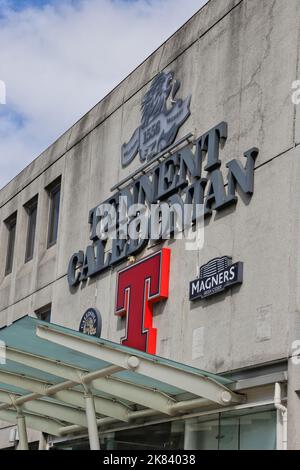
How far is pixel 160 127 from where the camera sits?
1895cm

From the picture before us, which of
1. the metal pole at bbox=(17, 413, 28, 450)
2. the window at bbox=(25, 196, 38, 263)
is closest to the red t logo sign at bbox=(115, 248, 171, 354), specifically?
the metal pole at bbox=(17, 413, 28, 450)

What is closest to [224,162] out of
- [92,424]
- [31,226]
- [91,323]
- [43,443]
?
[92,424]

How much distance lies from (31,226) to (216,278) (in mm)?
11286

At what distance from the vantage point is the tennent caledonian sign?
53.6 ft

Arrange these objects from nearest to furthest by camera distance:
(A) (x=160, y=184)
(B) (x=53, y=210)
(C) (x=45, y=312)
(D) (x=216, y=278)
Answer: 1. (D) (x=216, y=278)
2. (A) (x=160, y=184)
3. (C) (x=45, y=312)
4. (B) (x=53, y=210)

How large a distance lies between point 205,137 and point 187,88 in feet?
5.25

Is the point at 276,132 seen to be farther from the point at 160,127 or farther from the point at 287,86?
the point at 160,127

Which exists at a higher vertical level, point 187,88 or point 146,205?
point 187,88

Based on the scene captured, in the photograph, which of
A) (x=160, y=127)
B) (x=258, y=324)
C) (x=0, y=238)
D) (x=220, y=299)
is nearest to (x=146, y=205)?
(x=160, y=127)

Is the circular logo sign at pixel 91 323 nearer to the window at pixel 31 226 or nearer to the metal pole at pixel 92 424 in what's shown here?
the metal pole at pixel 92 424

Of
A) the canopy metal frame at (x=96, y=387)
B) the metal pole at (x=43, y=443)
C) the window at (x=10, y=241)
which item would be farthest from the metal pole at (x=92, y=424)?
the window at (x=10, y=241)

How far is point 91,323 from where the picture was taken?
797 inches

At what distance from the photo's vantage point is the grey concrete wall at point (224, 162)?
14547 millimetres

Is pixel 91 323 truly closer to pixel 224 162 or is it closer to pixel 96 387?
pixel 96 387
